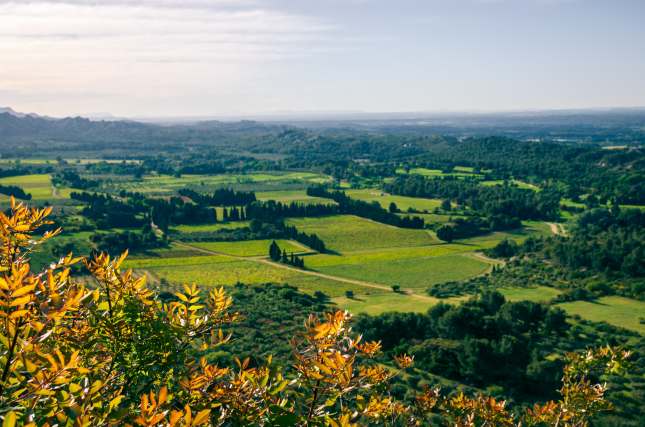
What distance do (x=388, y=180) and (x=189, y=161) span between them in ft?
262

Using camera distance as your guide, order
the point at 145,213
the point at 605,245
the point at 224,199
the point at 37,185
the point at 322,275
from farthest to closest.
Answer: the point at 37,185 < the point at 224,199 < the point at 145,213 < the point at 605,245 < the point at 322,275

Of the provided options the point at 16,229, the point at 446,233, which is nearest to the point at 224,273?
the point at 446,233

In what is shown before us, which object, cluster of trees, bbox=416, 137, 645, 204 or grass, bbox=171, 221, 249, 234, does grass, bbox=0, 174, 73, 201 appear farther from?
cluster of trees, bbox=416, 137, 645, 204

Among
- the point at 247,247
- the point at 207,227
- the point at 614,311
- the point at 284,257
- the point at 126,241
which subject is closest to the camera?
the point at 614,311

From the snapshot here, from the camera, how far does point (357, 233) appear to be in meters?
82.4

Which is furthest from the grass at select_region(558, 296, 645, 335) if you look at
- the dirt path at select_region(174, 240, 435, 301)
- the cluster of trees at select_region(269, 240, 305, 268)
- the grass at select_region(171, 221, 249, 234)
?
the grass at select_region(171, 221, 249, 234)

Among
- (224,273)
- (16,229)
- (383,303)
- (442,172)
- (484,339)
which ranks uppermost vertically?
(16,229)

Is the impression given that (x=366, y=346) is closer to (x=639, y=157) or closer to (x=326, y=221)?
(x=326, y=221)

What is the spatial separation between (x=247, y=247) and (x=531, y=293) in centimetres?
3807

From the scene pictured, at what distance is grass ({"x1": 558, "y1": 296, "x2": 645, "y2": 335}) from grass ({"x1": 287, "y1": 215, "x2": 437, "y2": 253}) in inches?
1124

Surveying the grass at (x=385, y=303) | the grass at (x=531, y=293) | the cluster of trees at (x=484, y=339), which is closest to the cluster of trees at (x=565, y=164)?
the grass at (x=531, y=293)

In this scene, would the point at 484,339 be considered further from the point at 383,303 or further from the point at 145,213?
the point at 145,213

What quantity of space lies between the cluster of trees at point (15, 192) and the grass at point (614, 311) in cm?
9284

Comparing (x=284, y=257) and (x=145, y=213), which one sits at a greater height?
(x=145, y=213)
